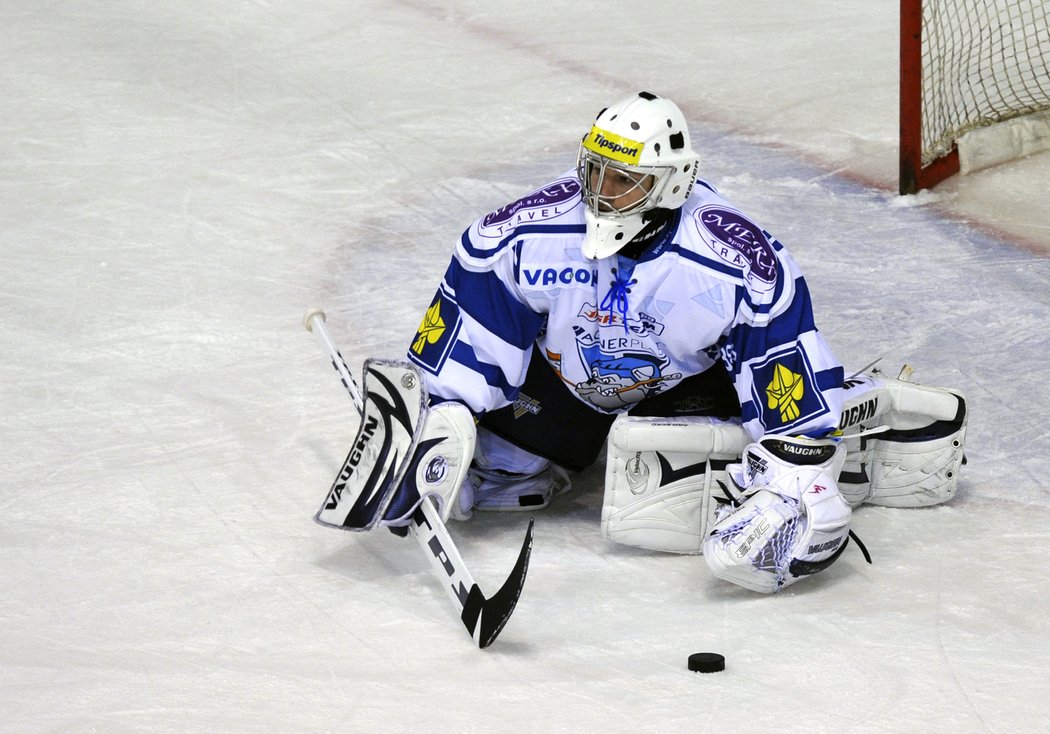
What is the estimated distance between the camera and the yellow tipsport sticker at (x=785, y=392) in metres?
3.02

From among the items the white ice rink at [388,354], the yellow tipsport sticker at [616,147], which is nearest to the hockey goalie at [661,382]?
the yellow tipsport sticker at [616,147]

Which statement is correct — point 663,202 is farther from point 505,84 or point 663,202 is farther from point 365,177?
point 505,84

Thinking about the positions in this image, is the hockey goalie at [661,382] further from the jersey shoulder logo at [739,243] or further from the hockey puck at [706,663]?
the hockey puck at [706,663]

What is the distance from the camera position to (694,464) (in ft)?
10.4

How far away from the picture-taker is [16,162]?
17.8 ft

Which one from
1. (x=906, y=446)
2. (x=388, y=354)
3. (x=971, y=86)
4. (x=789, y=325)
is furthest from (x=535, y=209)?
(x=971, y=86)

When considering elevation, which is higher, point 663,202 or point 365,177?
point 663,202

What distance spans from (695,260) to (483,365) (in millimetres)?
475

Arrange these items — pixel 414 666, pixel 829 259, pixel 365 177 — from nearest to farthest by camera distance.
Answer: pixel 414 666, pixel 829 259, pixel 365 177

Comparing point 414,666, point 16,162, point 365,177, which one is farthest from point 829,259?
point 16,162

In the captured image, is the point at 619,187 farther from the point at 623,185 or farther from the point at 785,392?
the point at 785,392

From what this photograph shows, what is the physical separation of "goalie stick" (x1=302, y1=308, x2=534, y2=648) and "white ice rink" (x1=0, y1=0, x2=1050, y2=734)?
0.05m

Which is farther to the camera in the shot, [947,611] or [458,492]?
[458,492]

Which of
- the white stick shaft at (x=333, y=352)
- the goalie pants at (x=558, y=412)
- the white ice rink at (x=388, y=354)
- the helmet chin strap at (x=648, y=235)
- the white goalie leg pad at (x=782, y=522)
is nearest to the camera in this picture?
the white ice rink at (x=388, y=354)
